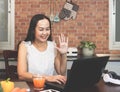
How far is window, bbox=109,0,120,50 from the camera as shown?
4.56 meters

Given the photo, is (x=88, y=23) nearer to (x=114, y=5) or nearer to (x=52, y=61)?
(x=114, y=5)

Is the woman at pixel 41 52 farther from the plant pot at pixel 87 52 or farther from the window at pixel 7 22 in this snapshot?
the window at pixel 7 22

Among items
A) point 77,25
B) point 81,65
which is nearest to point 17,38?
point 77,25

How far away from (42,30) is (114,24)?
2.16 meters

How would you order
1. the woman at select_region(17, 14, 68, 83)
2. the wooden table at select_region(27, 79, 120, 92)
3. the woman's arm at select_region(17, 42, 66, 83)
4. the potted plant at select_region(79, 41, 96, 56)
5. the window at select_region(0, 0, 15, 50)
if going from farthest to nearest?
1. the window at select_region(0, 0, 15, 50)
2. the potted plant at select_region(79, 41, 96, 56)
3. the woman at select_region(17, 14, 68, 83)
4. the woman's arm at select_region(17, 42, 66, 83)
5. the wooden table at select_region(27, 79, 120, 92)

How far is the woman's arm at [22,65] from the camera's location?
250cm

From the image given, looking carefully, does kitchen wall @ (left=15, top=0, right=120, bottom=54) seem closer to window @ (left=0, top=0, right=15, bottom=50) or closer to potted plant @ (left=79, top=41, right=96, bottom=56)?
window @ (left=0, top=0, right=15, bottom=50)

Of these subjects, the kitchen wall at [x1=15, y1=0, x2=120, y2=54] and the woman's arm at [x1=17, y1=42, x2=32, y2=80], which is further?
the kitchen wall at [x1=15, y1=0, x2=120, y2=54]

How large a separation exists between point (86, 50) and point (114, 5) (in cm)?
93

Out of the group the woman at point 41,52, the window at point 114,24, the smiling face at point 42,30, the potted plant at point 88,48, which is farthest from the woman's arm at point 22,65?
the window at point 114,24

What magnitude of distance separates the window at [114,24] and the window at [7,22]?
62.0 inches

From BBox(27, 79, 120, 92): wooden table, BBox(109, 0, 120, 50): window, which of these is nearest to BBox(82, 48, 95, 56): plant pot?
BBox(109, 0, 120, 50): window

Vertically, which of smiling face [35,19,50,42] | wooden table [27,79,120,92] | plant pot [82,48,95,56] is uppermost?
smiling face [35,19,50,42]

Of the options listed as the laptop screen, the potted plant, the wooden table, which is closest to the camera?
the laptop screen
